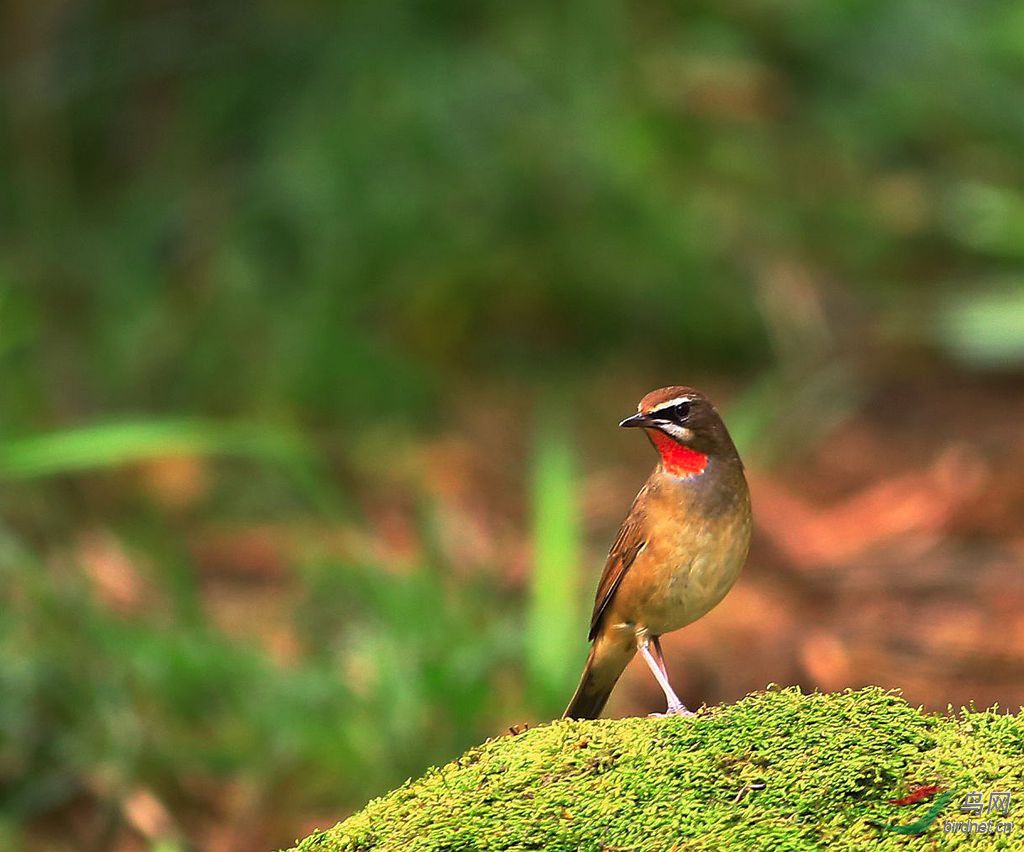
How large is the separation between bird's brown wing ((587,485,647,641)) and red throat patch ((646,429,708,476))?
0.41 feet

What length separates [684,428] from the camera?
3904 mm

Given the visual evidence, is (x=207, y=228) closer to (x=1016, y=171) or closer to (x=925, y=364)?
(x=925, y=364)

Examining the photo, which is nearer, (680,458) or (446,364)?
(680,458)

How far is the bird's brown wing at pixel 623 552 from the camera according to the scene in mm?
3996

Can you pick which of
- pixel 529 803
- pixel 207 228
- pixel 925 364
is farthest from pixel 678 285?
pixel 529 803

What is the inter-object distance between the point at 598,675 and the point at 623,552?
385 millimetres

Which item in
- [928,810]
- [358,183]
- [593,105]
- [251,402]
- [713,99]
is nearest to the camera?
[928,810]

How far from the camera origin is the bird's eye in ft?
12.5

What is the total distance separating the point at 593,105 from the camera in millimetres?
10227

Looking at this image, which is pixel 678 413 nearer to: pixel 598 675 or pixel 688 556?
pixel 688 556

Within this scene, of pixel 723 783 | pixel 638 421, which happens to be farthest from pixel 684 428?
pixel 723 783

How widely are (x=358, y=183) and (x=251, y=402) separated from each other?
161 cm

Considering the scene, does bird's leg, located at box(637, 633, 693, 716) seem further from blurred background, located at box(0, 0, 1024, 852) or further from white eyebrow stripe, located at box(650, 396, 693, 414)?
blurred background, located at box(0, 0, 1024, 852)

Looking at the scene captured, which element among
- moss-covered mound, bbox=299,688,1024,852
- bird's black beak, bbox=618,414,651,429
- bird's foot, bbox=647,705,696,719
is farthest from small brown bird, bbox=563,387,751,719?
moss-covered mound, bbox=299,688,1024,852
